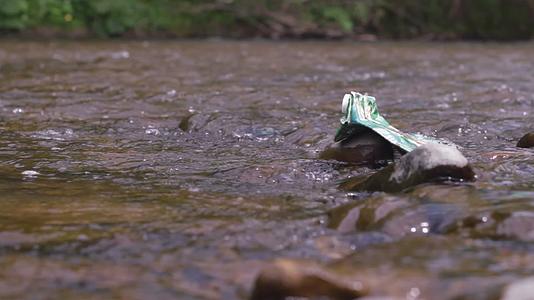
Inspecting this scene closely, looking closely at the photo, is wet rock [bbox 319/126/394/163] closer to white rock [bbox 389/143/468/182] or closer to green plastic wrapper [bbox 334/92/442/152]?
green plastic wrapper [bbox 334/92/442/152]

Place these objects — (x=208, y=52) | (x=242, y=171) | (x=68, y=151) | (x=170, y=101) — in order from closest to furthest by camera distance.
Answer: (x=242, y=171)
(x=68, y=151)
(x=170, y=101)
(x=208, y=52)

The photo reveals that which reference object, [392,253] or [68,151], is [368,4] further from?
[392,253]

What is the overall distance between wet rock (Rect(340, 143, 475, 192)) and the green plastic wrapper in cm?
47

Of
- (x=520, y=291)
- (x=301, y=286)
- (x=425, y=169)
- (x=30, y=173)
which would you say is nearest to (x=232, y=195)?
(x=425, y=169)

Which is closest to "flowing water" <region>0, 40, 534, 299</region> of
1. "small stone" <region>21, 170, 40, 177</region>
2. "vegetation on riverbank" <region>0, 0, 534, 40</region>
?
"small stone" <region>21, 170, 40, 177</region>

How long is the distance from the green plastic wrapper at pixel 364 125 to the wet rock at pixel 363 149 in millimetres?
25

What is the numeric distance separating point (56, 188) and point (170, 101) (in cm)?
287

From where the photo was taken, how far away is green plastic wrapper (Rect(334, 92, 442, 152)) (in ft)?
11.4

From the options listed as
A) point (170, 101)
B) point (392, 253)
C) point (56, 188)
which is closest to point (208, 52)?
point (170, 101)

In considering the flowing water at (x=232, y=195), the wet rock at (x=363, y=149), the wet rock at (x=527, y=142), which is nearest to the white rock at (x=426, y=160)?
the flowing water at (x=232, y=195)

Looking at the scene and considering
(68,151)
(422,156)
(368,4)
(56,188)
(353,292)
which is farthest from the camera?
(368,4)

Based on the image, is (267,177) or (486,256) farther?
(267,177)

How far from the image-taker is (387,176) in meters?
2.95

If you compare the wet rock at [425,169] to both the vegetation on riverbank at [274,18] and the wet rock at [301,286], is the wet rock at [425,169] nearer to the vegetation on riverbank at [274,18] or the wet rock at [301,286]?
the wet rock at [301,286]
